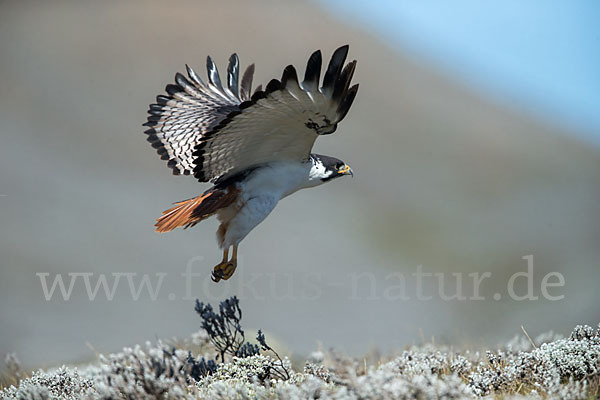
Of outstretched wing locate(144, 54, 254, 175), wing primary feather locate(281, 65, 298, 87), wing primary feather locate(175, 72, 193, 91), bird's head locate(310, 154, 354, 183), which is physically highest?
wing primary feather locate(175, 72, 193, 91)

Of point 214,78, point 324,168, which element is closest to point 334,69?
point 324,168

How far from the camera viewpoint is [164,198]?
27828mm

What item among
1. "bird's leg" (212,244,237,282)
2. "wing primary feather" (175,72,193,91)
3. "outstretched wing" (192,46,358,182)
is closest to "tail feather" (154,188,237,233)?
"outstretched wing" (192,46,358,182)

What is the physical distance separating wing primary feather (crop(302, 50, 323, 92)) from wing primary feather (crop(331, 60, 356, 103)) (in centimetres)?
18

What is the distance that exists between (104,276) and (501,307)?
52.5 ft

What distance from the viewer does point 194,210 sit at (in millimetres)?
5504

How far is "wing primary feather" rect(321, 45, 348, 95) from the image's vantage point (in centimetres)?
453

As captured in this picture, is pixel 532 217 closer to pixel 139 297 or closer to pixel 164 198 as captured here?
pixel 164 198

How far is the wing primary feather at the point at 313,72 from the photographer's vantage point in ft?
14.7

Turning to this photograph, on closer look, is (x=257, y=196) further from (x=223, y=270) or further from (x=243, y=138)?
(x=223, y=270)

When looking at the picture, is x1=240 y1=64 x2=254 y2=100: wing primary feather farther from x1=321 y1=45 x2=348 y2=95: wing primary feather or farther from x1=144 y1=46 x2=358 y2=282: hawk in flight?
x1=321 y1=45 x2=348 y2=95: wing primary feather

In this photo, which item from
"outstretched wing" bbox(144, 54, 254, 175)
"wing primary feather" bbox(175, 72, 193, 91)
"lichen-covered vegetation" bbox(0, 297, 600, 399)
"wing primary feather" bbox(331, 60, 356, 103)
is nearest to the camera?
A: "lichen-covered vegetation" bbox(0, 297, 600, 399)

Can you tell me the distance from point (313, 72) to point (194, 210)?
6.08ft

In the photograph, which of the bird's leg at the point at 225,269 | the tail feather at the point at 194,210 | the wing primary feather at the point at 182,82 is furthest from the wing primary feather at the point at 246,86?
the bird's leg at the point at 225,269
